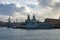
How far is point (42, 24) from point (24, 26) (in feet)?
21.4

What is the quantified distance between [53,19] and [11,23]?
18655mm

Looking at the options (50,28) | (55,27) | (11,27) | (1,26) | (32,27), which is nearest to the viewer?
(32,27)

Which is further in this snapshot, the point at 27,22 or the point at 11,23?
the point at 11,23

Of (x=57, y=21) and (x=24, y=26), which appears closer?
(x=24, y=26)

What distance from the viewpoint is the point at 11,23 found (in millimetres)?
115938

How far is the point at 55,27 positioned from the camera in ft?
334

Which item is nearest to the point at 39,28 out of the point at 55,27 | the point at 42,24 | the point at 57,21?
the point at 42,24

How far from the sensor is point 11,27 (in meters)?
112

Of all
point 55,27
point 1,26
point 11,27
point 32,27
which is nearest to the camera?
point 32,27

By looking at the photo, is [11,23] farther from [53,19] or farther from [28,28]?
[28,28]

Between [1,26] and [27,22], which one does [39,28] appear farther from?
[1,26]

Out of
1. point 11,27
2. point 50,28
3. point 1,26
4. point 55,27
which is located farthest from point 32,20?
point 1,26

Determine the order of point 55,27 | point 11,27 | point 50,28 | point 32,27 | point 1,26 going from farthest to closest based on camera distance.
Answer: point 1,26
point 11,27
point 55,27
point 50,28
point 32,27

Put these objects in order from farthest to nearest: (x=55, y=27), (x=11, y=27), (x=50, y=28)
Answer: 1. (x=11, y=27)
2. (x=55, y=27)
3. (x=50, y=28)
